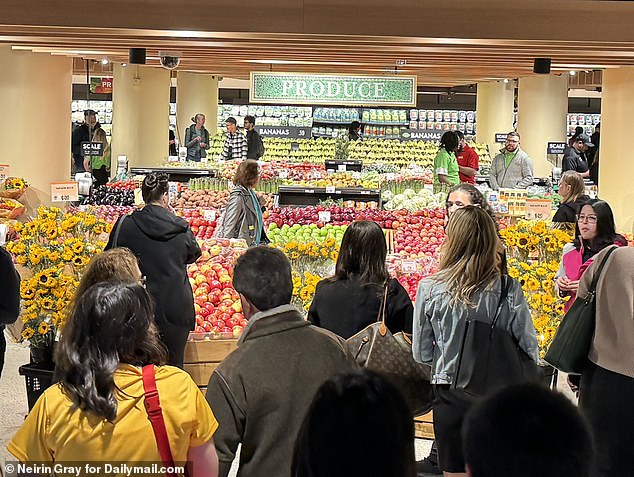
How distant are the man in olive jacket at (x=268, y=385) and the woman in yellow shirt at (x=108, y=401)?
31 centimetres

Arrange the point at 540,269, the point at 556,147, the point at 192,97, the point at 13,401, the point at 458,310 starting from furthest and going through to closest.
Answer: the point at 192,97 < the point at 556,147 < the point at 13,401 < the point at 540,269 < the point at 458,310

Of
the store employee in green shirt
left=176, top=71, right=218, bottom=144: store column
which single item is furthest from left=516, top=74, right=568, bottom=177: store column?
left=176, top=71, right=218, bottom=144: store column

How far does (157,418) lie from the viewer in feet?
8.79

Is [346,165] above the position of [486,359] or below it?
above

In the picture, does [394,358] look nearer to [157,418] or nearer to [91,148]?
[157,418]

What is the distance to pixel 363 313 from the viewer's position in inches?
180

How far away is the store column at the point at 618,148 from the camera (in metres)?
11.5

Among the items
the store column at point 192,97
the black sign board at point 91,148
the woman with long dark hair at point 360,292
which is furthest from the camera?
the store column at point 192,97

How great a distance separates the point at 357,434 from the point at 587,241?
4.74 meters

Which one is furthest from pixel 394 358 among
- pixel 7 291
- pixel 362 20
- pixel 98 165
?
pixel 98 165

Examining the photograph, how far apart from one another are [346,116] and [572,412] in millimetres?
20625

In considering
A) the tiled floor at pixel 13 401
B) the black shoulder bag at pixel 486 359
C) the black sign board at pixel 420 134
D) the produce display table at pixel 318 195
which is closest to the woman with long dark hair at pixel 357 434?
the black shoulder bag at pixel 486 359

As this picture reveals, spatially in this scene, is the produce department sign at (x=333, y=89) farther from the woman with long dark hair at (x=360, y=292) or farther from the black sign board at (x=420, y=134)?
the black sign board at (x=420, y=134)

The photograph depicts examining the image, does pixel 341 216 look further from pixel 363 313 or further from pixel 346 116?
pixel 346 116
